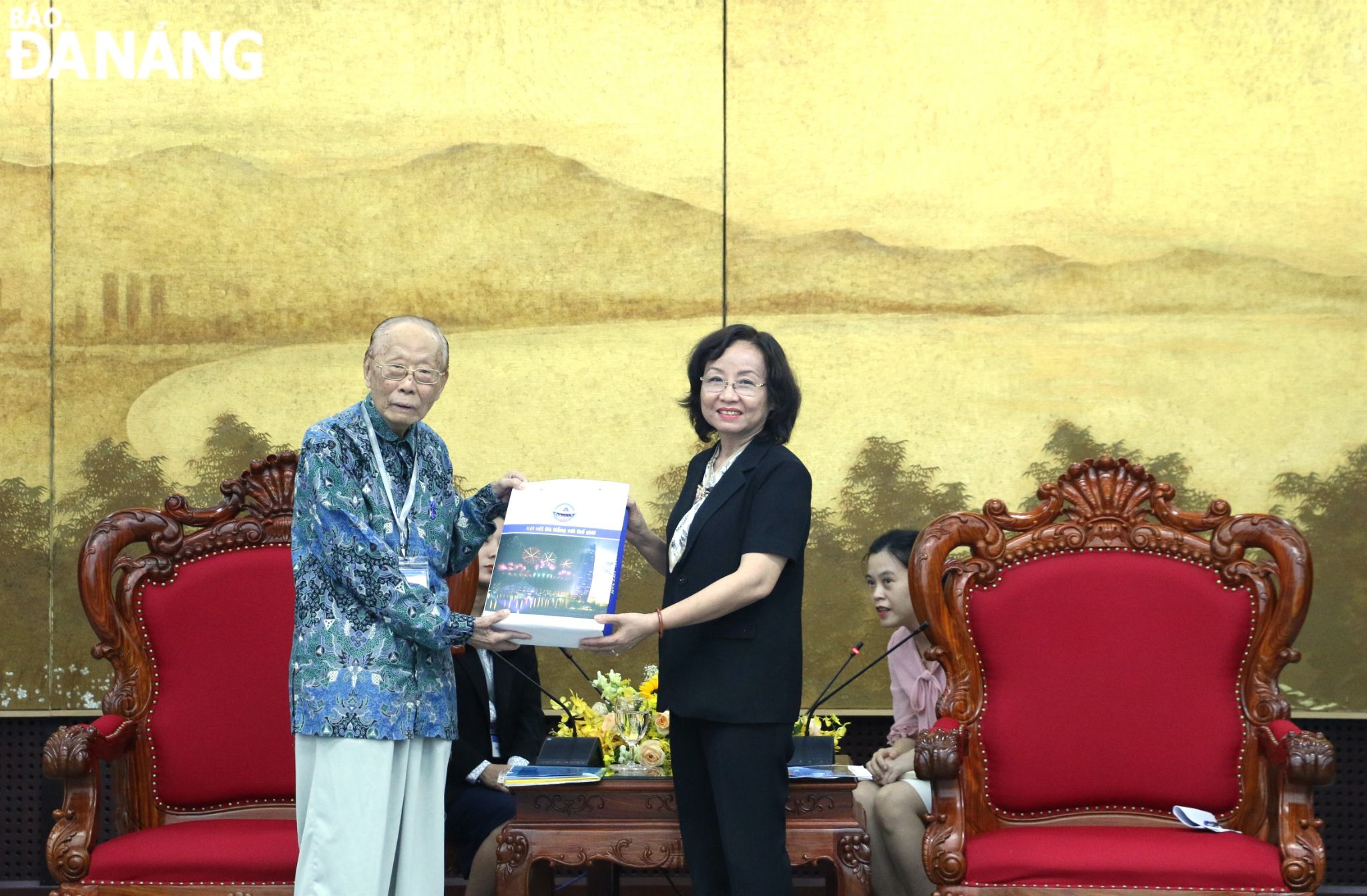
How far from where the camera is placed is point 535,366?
4.04 metres

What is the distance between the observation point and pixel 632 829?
2740 millimetres

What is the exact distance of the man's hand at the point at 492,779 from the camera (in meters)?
3.26

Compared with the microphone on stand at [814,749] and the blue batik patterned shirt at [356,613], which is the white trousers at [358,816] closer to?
the blue batik patterned shirt at [356,613]

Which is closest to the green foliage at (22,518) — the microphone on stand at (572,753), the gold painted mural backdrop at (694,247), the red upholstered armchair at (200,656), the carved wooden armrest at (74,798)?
the gold painted mural backdrop at (694,247)

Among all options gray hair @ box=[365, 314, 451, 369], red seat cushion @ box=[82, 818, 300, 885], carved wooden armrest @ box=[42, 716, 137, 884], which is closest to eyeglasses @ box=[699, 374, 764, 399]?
gray hair @ box=[365, 314, 451, 369]

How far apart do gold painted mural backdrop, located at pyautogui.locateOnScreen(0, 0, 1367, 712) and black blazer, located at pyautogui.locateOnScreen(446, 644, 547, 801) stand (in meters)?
0.47

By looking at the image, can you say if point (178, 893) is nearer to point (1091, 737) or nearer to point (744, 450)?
point (744, 450)

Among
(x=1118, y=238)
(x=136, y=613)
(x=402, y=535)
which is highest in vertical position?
(x=1118, y=238)

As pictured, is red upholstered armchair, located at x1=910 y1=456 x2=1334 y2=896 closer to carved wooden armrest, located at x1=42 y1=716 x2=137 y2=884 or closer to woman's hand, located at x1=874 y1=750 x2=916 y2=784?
woman's hand, located at x1=874 y1=750 x2=916 y2=784

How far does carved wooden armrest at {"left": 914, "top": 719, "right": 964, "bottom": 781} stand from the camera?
2684 mm

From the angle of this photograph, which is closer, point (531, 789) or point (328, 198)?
point (531, 789)

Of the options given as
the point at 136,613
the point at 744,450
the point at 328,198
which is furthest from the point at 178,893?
the point at 328,198

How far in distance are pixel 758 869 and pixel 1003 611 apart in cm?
89

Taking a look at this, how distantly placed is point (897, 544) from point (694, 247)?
45.2 inches
